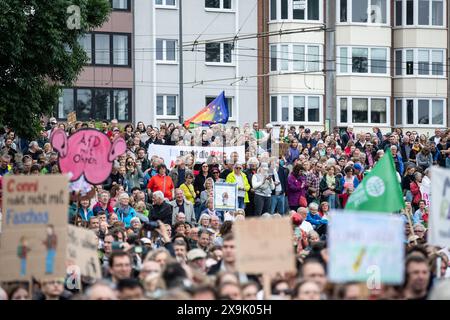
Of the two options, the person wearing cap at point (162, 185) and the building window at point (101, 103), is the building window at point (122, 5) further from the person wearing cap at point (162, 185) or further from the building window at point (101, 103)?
the person wearing cap at point (162, 185)

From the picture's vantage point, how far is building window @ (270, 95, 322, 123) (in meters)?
53.6

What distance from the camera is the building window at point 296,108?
53562 millimetres

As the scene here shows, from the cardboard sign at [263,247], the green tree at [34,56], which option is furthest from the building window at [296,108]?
the cardboard sign at [263,247]

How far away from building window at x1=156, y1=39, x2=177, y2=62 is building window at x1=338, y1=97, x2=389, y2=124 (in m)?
7.29

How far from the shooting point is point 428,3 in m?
55.9

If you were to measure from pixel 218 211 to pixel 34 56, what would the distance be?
7.31 meters

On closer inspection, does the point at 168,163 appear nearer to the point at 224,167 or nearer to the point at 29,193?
the point at 224,167

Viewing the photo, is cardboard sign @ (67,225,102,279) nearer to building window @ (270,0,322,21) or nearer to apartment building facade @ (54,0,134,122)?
apartment building facade @ (54,0,134,122)

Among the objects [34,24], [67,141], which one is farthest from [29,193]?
[34,24]

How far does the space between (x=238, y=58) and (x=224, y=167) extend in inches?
1063

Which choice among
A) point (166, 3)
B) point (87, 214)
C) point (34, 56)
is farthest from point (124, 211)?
point (166, 3)

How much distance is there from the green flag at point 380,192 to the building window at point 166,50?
37910 mm

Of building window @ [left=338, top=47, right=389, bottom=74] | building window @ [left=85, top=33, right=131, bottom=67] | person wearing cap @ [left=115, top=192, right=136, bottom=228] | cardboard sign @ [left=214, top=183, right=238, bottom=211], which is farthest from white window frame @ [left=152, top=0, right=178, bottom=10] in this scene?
person wearing cap @ [left=115, top=192, right=136, bottom=228]

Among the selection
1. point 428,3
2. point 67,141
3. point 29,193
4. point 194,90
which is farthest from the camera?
point 428,3
